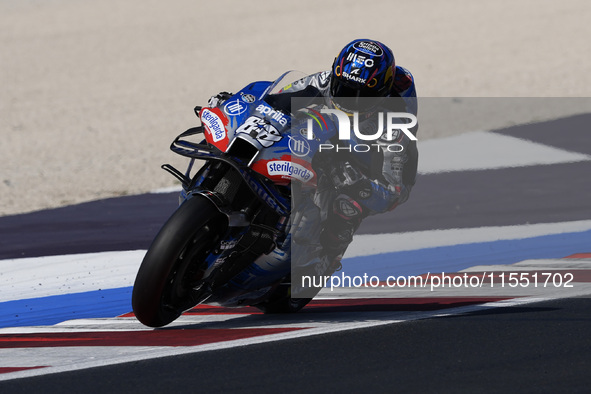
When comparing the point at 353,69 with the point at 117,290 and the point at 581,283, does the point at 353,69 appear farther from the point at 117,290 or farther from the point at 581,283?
the point at 117,290

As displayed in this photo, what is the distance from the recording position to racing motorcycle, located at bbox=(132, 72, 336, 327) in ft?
18.1

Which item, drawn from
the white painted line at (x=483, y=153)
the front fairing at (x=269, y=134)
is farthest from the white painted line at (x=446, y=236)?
the front fairing at (x=269, y=134)

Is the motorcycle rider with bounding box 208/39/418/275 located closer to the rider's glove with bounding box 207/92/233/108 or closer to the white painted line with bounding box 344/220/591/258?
the rider's glove with bounding box 207/92/233/108

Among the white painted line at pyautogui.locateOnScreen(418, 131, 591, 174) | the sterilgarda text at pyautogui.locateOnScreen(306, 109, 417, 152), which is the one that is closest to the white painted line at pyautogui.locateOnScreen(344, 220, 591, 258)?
the white painted line at pyautogui.locateOnScreen(418, 131, 591, 174)

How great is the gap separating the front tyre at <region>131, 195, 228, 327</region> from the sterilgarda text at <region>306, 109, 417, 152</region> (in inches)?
31.1

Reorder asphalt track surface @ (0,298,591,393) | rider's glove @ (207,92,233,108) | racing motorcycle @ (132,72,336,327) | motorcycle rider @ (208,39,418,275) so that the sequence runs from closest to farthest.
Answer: asphalt track surface @ (0,298,591,393) → racing motorcycle @ (132,72,336,327) → motorcycle rider @ (208,39,418,275) → rider's glove @ (207,92,233,108)

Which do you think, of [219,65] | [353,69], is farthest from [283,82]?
[219,65]

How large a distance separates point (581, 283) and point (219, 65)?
1545cm

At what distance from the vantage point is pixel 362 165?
6109mm

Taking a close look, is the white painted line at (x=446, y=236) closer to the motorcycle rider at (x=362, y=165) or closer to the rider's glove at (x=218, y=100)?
the motorcycle rider at (x=362, y=165)

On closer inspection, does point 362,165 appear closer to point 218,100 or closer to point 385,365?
point 218,100

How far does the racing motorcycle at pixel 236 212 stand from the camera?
553cm

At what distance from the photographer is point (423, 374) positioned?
4785mm

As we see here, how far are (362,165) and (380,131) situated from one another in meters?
0.21
